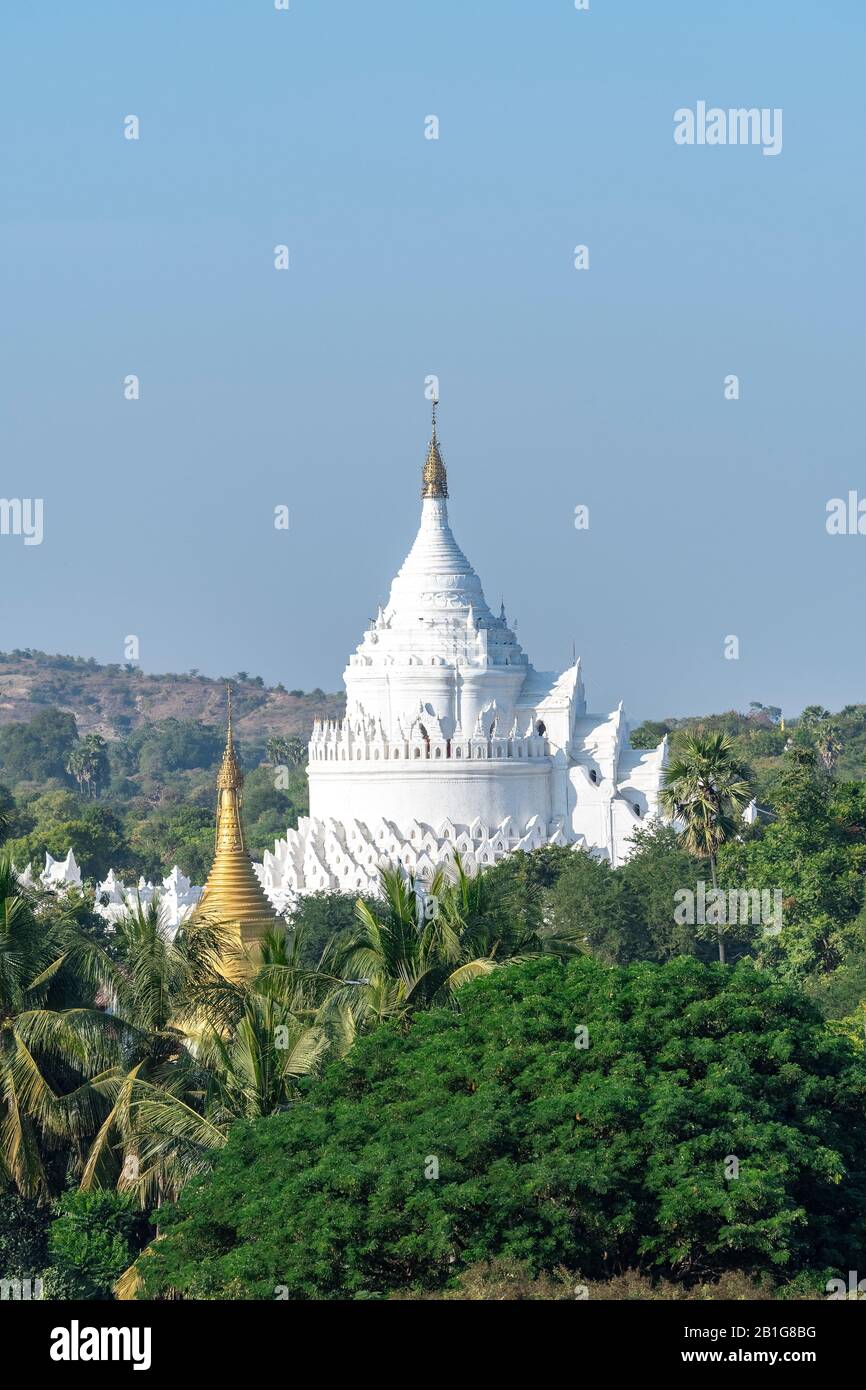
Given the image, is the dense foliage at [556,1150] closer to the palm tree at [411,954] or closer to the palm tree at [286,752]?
the palm tree at [411,954]

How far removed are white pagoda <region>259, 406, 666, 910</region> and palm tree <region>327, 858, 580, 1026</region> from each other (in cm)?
4752

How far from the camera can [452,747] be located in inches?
3730

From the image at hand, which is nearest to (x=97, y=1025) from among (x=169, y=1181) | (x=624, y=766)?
(x=169, y=1181)

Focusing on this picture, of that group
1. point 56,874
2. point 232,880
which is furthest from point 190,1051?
point 56,874

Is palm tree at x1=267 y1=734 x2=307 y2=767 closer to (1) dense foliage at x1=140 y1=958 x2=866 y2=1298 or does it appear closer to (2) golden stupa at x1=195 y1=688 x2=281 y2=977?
(2) golden stupa at x1=195 y1=688 x2=281 y2=977

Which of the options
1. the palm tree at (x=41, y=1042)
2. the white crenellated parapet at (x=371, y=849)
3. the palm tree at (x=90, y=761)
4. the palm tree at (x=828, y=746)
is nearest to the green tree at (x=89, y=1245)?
the palm tree at (x=41, y=1042)

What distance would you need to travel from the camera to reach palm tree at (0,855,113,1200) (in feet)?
130

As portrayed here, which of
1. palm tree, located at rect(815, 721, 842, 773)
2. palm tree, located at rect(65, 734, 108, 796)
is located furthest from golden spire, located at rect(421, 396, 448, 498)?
palm tree, located at rect(65, 734, 108, 796)

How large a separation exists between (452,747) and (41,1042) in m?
55.0

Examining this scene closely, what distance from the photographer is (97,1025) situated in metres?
40.4

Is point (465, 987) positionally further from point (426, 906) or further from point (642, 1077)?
→ point (426, 906)

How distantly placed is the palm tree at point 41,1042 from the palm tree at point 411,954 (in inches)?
137

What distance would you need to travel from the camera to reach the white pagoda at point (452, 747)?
92750 mm
